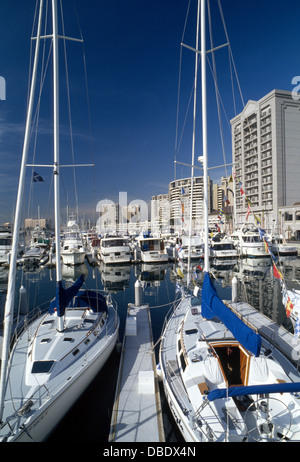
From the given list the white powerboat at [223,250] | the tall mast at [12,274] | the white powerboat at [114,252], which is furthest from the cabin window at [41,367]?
the white powerboat at [223,250]

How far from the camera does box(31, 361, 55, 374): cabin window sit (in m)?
6.35

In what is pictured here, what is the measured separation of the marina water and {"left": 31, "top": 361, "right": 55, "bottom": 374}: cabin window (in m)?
1.33

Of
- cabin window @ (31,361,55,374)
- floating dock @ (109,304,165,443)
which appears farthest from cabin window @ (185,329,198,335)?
cabin window @ (31,361,55,374)

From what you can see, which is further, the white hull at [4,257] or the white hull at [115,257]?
the white hull at [4,257]

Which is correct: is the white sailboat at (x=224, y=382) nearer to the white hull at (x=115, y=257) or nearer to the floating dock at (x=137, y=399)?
the floating dock at (x=137, y=399)

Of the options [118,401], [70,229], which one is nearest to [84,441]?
[118,401]

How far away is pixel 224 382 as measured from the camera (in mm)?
→ 5789

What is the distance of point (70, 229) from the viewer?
58156mm

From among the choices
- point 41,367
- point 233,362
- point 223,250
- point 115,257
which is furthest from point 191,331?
point 223,250

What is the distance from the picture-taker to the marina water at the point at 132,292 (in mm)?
6191

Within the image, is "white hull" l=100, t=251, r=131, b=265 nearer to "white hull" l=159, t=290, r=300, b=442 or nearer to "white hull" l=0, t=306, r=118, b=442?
"white hull" l=159, t=290, r=300, b=442

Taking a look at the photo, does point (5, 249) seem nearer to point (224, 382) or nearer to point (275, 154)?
point (224, 382)

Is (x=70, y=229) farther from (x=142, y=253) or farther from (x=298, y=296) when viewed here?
(x=298, y=296)

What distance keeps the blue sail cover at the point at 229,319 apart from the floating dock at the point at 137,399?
2440mm
